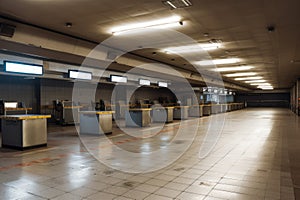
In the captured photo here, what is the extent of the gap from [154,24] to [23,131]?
444 centimetres

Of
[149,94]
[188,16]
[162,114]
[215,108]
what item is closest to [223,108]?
[215,108]

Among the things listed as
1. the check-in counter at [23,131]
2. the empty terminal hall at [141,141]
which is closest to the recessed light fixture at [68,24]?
Result: the empty terminal hall at [141,141]

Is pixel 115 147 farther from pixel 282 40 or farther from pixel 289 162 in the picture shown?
pixel 282 40

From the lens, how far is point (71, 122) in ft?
44.5

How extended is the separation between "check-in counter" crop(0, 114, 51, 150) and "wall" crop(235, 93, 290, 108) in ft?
131

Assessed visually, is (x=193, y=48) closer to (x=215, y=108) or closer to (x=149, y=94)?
(x=149, y=94)

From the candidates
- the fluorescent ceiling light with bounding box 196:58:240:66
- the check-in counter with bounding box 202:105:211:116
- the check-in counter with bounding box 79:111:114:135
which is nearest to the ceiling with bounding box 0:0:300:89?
the fluorescent ceiling light with bounding box 196:58:240:66

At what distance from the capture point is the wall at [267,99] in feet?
132

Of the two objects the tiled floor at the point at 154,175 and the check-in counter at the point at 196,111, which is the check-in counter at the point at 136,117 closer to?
the tiled floor at the point at 154,175

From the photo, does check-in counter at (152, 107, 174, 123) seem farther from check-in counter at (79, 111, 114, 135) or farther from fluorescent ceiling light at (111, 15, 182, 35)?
fluorescent ceiling light at (111, 15, 182, 35)

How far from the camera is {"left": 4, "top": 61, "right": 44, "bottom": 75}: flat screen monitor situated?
7776mm

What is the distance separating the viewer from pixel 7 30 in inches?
209

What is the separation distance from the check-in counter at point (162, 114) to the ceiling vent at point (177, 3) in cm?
963

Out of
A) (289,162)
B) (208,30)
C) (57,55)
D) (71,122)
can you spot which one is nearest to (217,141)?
(289,162)
